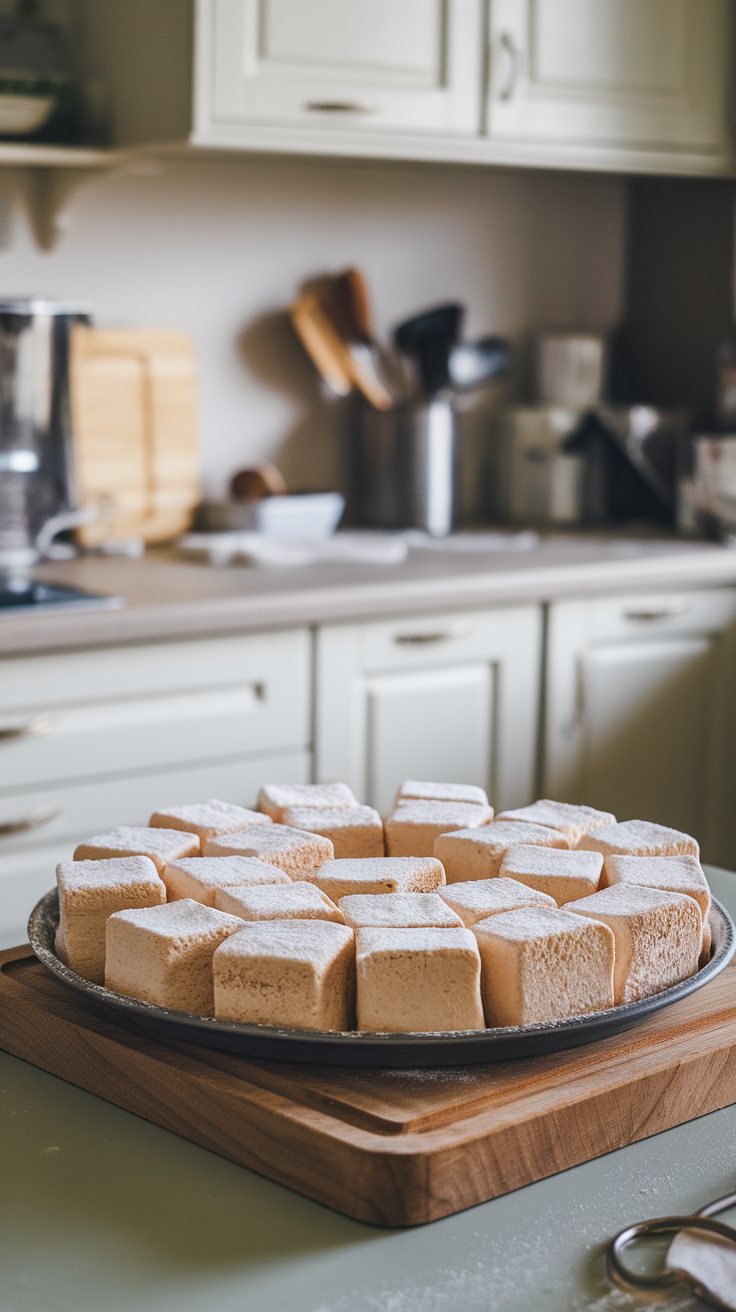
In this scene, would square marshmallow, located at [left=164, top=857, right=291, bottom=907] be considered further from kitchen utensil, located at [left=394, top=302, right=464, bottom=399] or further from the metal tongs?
kitchen utensil, located at [left=394, top=302, right=464, bottom=399]

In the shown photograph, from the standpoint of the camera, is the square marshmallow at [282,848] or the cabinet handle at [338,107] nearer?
the square marshmallow at [282,848]

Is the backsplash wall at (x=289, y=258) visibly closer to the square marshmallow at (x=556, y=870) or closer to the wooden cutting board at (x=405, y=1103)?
the square marshmallow at (x=556, y=870)

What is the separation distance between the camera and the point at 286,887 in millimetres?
806

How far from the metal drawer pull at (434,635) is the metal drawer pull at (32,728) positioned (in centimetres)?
59

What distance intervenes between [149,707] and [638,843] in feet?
4.18

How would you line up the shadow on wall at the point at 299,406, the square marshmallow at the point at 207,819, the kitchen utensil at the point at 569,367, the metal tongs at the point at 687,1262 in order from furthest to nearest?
1. the kitchen utensil at the point at 569,367
2. the shadow on wall at the point at 299,406
3. the square marshmallow at the point at 207,819
4. the metal tongs at the point at 687,1262

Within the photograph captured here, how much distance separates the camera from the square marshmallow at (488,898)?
0.78m

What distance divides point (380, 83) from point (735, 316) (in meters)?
1.02

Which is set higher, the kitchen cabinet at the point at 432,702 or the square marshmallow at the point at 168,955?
the square marshmallow at the point at 168,955

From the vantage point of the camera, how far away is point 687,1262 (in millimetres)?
593

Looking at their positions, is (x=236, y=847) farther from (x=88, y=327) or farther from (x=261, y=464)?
(x=261, y=464)

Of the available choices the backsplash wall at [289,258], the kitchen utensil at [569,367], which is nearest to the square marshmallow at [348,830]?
the backsplash wall at [289,258]

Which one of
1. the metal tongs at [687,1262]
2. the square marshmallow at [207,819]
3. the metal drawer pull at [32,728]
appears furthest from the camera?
the metal drawer pull at [32,728]

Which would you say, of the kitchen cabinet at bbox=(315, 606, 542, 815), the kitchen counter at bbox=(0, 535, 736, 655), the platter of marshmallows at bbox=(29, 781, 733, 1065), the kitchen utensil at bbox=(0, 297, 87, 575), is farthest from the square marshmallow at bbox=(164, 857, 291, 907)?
the kitchen utensil at bbox=(0, 297, 87, 575)
